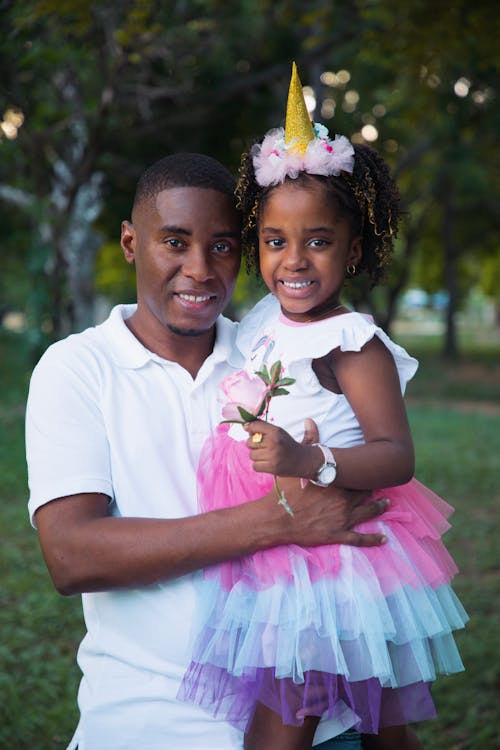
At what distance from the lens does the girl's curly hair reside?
259 cm

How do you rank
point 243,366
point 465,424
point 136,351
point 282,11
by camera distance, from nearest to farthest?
point 136,351 → point 243,366 → point 282,11 → point 465,424

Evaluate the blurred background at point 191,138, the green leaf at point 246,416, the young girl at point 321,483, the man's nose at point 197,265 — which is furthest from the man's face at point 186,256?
the blurred background at point 191,138

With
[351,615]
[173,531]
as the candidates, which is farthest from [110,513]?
[351,615]

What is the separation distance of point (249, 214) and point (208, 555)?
3.51 ft

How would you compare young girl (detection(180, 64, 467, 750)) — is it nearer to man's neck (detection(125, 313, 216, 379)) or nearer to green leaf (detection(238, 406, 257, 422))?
green leaf (detection(238, 406, 257, 422))

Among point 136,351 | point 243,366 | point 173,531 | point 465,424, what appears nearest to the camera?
point 173,531

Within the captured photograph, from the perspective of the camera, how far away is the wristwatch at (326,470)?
2.18 meters

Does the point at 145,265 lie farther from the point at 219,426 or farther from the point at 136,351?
the point at 219,426

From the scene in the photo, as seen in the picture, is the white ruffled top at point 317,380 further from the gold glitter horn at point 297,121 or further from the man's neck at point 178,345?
the gold glitter horn at point 297,121

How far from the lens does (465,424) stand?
15.1m

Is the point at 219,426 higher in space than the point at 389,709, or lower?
higher

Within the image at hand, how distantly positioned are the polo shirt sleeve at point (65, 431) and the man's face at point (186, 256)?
0.30 meters

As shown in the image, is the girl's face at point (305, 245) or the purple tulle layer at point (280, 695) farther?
the girl's face at point (305, 245)

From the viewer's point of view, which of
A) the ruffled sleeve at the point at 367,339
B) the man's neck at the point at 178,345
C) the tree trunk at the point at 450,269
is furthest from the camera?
the tree trunk at the point at 450,269
